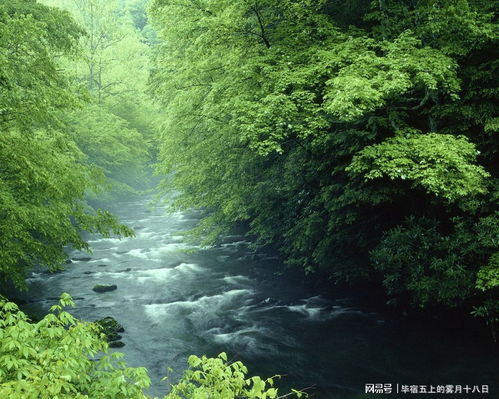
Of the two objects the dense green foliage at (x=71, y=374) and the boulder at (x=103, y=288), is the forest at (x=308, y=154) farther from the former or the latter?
the boulder at (x=103, y=288)

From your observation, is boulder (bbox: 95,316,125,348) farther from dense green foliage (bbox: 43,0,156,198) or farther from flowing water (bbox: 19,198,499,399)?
dense green foliage (bbox: 43,0,156,198)

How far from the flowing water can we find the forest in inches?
37.3

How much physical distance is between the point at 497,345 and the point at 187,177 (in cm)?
1225

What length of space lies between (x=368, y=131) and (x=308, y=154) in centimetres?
291

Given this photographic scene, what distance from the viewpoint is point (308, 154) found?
1339cm

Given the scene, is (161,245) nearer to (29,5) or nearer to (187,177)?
(187,177)

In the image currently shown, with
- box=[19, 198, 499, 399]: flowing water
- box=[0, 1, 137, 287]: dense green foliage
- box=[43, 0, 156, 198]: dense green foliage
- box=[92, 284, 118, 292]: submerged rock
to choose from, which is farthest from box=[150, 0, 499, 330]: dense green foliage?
box=[43, 0, 156, 198]: dense green foliage

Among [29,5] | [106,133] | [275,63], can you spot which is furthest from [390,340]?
[106,133]

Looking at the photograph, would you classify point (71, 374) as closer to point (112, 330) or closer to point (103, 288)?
point (112, 330)

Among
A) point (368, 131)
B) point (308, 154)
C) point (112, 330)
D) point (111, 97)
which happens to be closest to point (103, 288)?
point (112, 330)

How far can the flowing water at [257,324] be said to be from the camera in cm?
1020

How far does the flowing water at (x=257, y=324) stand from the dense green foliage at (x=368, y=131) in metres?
1.24

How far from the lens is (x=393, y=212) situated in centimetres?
1262

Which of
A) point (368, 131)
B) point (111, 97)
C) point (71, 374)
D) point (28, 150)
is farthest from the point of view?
point (111, 97)
